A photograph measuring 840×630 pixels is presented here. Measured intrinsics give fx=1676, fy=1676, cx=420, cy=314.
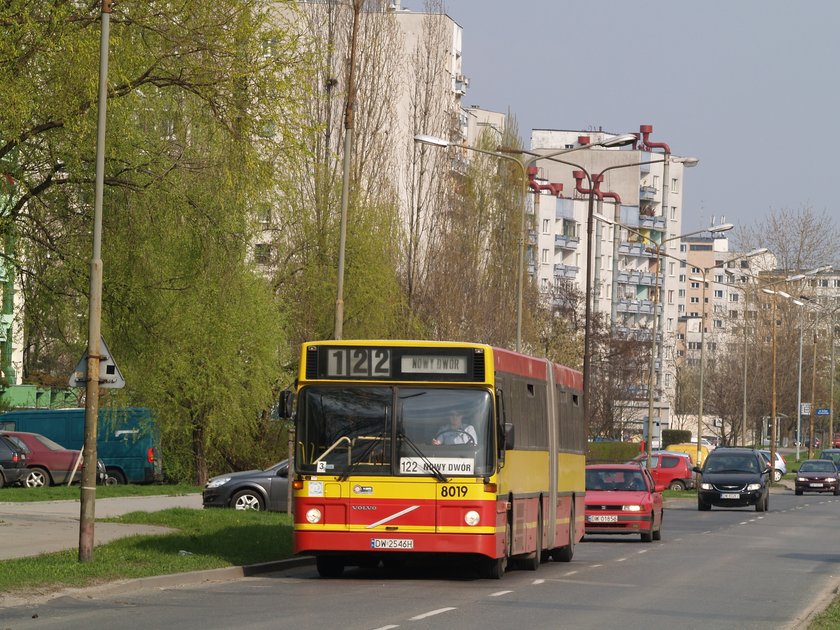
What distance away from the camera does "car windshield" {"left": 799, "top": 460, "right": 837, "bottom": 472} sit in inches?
2807

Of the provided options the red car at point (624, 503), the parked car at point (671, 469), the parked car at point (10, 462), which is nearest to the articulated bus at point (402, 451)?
the red car at point (624, 503)

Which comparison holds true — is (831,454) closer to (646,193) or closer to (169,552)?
(646,193)

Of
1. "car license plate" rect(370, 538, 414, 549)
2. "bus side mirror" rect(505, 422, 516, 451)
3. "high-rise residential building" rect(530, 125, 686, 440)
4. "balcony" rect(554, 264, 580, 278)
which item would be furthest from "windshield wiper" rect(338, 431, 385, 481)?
"balcony" rect(554, 264, 580, 278)

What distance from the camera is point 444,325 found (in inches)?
2330

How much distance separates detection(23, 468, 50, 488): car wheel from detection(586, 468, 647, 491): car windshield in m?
17.9

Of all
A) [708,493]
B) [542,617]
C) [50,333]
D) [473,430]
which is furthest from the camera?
[708,493]

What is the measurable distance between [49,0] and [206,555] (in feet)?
24.5

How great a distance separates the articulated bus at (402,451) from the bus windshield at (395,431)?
12 millimetres

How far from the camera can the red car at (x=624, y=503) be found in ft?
109

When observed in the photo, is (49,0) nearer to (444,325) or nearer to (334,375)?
(334,375)

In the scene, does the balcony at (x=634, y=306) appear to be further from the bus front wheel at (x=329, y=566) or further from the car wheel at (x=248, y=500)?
the bus front wheel at (x=329, y=566)

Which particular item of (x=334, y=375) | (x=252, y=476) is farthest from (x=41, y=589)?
(x=252, y=476)

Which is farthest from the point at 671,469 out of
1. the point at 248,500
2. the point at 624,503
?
the point at 248,500

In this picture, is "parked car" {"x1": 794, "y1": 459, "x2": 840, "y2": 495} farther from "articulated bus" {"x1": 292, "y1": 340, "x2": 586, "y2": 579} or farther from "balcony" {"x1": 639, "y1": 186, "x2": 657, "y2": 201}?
"balcony" {"x1": 639, "y1": 186, "x2": 657, "y2": 201}
